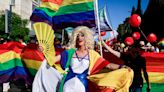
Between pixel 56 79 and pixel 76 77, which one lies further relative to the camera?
pixel 56 79

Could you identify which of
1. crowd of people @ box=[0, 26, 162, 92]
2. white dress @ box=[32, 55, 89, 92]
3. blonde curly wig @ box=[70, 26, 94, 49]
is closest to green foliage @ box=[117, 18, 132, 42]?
white dress @ box=[32, 55, 89, 92]

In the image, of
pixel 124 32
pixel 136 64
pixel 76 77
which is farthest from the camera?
pixel 124 32

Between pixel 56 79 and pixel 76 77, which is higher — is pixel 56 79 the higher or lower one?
the lower one

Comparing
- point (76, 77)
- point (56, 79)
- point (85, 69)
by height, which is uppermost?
point (85, 69)

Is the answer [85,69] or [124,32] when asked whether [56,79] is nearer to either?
[85,69]

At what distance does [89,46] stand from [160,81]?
11.5ft

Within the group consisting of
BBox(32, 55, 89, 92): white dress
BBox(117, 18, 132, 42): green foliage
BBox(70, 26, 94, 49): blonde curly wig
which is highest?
BBox(70, 26, 94, 49): blonde curly wig

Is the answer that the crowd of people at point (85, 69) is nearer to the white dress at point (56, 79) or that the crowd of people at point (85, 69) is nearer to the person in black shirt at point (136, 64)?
the white dress at point (56, 79)

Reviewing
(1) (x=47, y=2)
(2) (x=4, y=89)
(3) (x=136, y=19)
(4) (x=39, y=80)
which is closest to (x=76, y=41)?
(4) (x=39, y=80)

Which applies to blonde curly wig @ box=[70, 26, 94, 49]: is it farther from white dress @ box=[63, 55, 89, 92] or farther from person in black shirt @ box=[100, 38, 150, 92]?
person in black shirt @ box=[100, 38, 150, 92]

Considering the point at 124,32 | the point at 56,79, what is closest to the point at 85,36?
the point at 56,79

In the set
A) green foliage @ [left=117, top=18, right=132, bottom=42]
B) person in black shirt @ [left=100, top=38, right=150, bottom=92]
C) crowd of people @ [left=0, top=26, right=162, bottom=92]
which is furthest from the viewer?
green foliage @ [left=117, top=18, right=132, bottom=42]

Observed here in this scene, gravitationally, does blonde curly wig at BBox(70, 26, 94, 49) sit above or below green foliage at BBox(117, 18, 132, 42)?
above

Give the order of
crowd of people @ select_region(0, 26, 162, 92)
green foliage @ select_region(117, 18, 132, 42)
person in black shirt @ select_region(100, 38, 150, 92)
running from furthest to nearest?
green foliage @ select_region(117, 18, 132, 42), person in black shirt @ select_region(100, 38, 150, 92), crowd of people @ select_region(0, 26, 162, 92)
